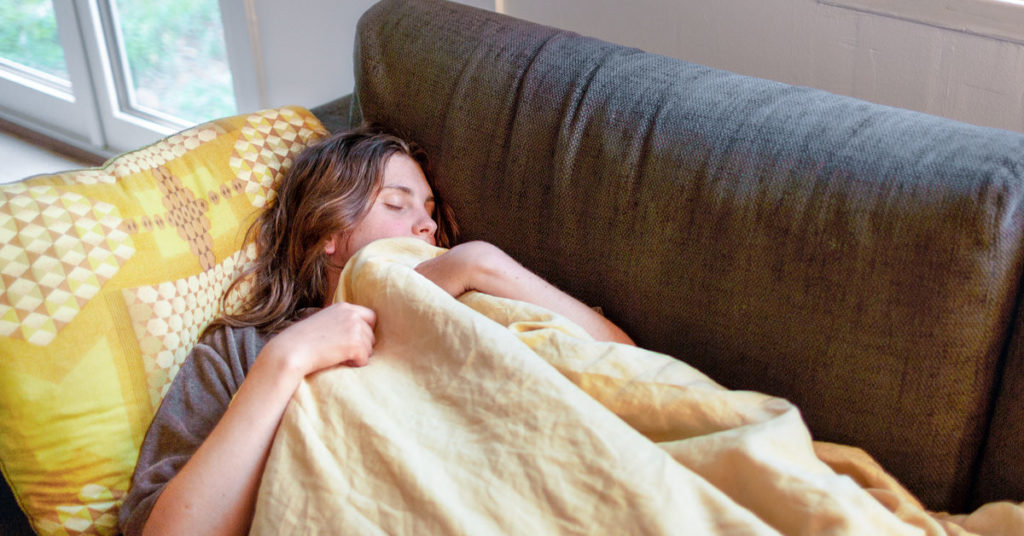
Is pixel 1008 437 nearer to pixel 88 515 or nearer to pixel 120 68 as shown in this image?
pixel 88 515

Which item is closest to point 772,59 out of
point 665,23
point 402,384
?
point 665,23

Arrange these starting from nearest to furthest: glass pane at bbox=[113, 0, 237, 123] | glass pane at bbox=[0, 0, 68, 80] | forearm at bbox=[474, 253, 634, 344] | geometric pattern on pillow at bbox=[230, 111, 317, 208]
A: forearm at bbox=[474, 253, 634, 344] < geometric pattern on pillow at bbox=[230, 111, 317, 208] < glass pane at bbox=[113, 0, 237, 123] < glass pane at bbox=[0, 0, 68, 80]

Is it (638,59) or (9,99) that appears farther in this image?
(9,99)

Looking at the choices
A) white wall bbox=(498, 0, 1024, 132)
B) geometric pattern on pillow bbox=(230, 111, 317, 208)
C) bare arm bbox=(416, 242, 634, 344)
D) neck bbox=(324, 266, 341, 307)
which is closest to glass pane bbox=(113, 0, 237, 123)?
geometric pattern on pillow bbox=(230, 111, 317, 208)

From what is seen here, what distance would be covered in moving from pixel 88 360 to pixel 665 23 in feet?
3.68

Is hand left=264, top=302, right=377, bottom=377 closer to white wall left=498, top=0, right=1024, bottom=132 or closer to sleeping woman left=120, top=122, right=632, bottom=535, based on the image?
sleeping woman left=120, top=122, right=632, bottom=535

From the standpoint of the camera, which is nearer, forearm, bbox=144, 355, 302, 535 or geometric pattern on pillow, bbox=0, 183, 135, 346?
forearm, bbox=144, 355, 302, 535

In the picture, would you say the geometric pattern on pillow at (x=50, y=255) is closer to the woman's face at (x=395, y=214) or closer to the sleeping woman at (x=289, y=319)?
the sleeping woman at (x=289, y=319)

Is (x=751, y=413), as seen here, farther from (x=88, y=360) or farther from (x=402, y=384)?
(x=88, y=360)

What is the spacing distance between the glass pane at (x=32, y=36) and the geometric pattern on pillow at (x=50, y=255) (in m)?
2.12

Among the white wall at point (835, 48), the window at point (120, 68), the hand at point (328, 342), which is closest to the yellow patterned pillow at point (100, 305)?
the hand at point (328, 342)

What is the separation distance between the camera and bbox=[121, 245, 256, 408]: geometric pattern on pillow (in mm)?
1187

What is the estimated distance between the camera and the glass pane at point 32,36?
306cm

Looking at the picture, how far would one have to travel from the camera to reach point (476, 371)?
100 centimetres
